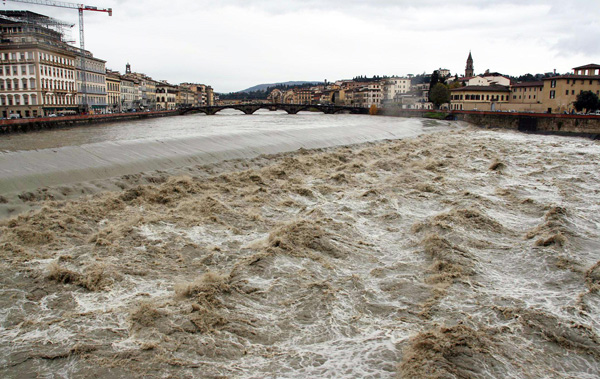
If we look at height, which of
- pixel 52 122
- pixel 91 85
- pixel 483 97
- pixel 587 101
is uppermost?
pixel 91 85

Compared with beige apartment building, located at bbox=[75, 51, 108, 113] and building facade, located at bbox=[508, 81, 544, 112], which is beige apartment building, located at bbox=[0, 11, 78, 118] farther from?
building facade, located at bbox=[508, 81, 544, 112]

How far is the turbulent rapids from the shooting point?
597 cm

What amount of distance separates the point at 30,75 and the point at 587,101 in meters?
66.2

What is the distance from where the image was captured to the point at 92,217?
1159cm

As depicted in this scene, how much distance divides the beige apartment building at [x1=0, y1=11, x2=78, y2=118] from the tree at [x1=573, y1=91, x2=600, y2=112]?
6465cm

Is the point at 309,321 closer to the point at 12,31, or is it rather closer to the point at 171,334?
the point at 171,334

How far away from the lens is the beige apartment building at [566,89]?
6172 centimetres

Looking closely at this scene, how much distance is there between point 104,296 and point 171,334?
1.74 metres

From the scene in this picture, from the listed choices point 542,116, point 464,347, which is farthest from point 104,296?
point 542,116

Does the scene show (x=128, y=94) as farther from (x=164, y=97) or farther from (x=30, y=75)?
(x=30, y=75)

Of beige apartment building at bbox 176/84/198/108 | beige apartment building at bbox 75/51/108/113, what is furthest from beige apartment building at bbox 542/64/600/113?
beige apartment building at bbox 176/84/198/108

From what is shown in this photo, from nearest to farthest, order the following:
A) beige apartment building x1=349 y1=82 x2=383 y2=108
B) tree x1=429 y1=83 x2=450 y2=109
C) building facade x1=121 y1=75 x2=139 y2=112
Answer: tree x1=429 y1=83 x2=450 y2=109, building facade x1=121 y1=75 x2=139 y2=112, beige apartment building x1=349 y1=82 x2=383 y2=108

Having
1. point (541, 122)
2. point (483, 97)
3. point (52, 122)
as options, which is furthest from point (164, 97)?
point (541, 122)

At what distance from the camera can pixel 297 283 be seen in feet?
26.8
